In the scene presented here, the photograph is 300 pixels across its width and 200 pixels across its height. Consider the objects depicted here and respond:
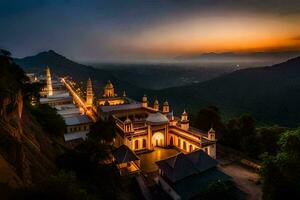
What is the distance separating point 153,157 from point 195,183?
8.82 m

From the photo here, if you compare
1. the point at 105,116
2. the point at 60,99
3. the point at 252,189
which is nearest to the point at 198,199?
the point at 252,189

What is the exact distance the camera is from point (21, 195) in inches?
361

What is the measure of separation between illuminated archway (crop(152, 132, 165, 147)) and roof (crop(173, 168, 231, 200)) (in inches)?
414

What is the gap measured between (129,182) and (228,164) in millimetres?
13238

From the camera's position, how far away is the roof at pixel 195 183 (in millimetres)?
20669

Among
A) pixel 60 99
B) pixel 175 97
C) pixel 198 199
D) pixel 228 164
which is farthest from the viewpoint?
pixel 175 97

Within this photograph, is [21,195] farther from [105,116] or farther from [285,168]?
[105,116]

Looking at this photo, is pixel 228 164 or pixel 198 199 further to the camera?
pixel 228 164

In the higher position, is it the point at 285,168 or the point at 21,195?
the point at 21,195

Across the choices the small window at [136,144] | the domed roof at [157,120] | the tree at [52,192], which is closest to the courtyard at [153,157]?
the small window at [136,144]

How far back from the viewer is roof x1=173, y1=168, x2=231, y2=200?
20.7m

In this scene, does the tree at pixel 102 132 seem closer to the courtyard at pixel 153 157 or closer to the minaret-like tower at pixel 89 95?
the courtyard at pixel 153 157

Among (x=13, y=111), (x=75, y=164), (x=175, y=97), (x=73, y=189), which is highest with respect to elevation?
(x=13, y=111)

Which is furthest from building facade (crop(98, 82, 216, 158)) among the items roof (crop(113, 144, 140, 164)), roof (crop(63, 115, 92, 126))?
roof (crop(63, 115, 92, 126))
